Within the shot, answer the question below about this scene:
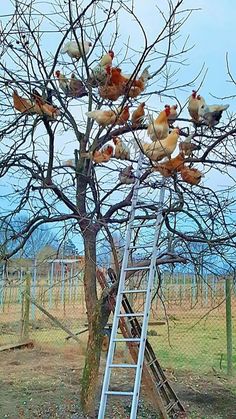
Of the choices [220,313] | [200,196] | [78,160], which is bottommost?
[220,313]

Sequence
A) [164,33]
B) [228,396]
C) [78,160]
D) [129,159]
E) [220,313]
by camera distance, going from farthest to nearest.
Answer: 1. [220,313]
2. [228,396]
3. [78,160]
4. [129,159]
5. [164,33]

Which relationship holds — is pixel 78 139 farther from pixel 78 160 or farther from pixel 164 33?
pixel 164 33

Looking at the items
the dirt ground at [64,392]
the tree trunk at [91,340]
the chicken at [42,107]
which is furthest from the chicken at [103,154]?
the dirt ground at [64,392]

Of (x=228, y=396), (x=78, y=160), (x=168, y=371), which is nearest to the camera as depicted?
(x=78, y=160)

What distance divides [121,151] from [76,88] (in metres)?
0.63

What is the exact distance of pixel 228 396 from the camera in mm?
5121

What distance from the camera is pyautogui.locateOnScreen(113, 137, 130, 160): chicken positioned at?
376 centimetres

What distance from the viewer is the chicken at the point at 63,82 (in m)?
3.95

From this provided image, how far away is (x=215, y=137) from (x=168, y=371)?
3.36 metres

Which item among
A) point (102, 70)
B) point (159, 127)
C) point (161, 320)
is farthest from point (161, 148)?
point (161, 320)

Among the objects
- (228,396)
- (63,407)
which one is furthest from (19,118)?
(228,396)

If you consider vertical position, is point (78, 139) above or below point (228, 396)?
above

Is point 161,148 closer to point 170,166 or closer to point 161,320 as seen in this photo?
point 170,166

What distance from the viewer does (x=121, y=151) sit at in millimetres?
3756
